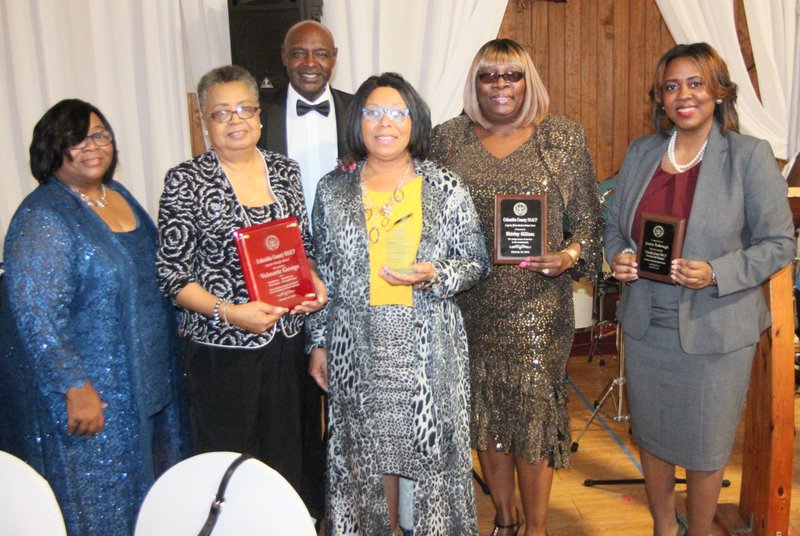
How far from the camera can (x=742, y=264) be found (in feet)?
7.94

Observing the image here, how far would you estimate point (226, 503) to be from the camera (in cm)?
157

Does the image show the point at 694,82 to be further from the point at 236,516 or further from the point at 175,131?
the point at 175,131

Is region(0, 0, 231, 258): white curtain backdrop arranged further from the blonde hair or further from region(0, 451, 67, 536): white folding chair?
region(0, 451, 67, 536): white folding chair

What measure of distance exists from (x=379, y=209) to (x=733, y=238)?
1.17 metres

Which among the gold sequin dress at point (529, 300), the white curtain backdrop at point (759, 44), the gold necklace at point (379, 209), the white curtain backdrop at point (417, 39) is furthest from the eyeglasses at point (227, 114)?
the white curtain backdrop at point (759, 44)

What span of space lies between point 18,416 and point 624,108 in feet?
15.5

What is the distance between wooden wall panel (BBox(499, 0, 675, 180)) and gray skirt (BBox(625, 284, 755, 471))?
3362 millimetres

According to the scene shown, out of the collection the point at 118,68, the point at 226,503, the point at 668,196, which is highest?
the point at 118,68

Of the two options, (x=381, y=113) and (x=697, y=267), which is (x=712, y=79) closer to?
(x=697, y=267)

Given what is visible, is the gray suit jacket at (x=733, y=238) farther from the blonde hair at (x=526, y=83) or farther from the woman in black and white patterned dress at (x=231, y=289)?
the woman in black and white patterned dress at (x=231, y=289)

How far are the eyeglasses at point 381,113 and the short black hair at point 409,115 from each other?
3cm

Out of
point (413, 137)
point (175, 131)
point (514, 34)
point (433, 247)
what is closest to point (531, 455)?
point (433, 247)

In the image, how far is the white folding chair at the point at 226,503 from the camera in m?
1.51

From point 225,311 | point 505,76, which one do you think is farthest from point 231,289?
point 505,76
